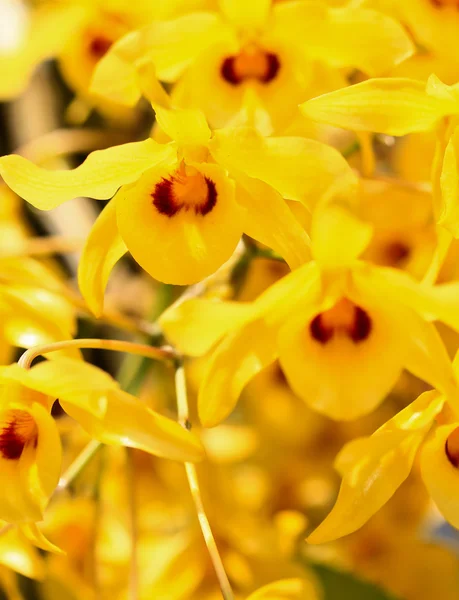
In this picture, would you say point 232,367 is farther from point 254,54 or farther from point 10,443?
point 254,54

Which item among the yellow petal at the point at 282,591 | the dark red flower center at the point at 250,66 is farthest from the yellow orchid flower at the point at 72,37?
the yellow petal at the point at 282,591

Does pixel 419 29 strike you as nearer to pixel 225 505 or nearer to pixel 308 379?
pixel 308 379

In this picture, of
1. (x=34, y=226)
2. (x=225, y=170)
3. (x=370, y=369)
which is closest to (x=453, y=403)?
(x=370, y=369)

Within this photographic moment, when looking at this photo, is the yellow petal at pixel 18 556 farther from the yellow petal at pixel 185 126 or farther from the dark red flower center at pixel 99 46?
the dark red flower center at pixel 99 46

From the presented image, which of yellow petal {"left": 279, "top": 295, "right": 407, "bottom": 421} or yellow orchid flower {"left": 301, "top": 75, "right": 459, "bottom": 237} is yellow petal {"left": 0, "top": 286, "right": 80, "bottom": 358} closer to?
yellow petal {"left": 279, "top": 295, "right": 407, "bottom": 421}

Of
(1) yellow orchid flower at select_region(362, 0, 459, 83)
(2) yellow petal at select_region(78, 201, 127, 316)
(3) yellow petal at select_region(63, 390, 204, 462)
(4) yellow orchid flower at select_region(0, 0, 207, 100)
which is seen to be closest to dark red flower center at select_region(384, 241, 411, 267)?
(1) yellow orchid flower at select_region(362, 0, 459, 83)

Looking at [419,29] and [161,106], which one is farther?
[419,29]

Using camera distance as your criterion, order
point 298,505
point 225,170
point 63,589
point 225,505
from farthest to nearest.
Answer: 1. point 298,505
2. point 225,505
3. point 63,589
4. point 225,170

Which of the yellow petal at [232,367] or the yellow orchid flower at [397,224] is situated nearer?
the yellow petal at [232,367]
